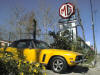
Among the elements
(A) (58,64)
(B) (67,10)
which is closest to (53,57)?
(A) (58,64)

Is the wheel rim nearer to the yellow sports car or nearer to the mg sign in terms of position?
the yellow sports car

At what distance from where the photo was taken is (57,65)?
172 inches

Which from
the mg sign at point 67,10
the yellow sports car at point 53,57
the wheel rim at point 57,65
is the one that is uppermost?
the mg sign at point 67,10

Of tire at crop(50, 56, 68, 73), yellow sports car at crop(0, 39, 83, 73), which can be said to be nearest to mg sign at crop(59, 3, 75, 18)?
yellow sports car at crop(0, 39, 83, 73)

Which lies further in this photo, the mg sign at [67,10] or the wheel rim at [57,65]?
the mg sign at [67,10]

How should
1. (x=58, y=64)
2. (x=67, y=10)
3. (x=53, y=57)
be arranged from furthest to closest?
(x=67, y=10)
(x=53, y=57)
(x=58, y=64)

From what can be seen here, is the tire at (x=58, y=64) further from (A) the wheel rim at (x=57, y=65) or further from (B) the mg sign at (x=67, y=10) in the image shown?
(B) the mg sign at (x=67, y=10)

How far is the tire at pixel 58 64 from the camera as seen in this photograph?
4.23 metres

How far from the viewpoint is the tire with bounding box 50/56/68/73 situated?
166 inches

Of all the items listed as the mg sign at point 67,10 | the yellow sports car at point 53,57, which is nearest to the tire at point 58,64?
the yellow sports car at point 53,57

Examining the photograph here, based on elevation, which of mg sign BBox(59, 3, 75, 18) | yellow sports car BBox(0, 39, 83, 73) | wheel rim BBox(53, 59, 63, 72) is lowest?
wheel rim BBox(53, 59, 63, 72)

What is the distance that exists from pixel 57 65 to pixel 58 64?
6cm

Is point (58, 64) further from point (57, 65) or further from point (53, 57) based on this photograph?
point (53, 57)

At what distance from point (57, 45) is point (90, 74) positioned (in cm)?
347
